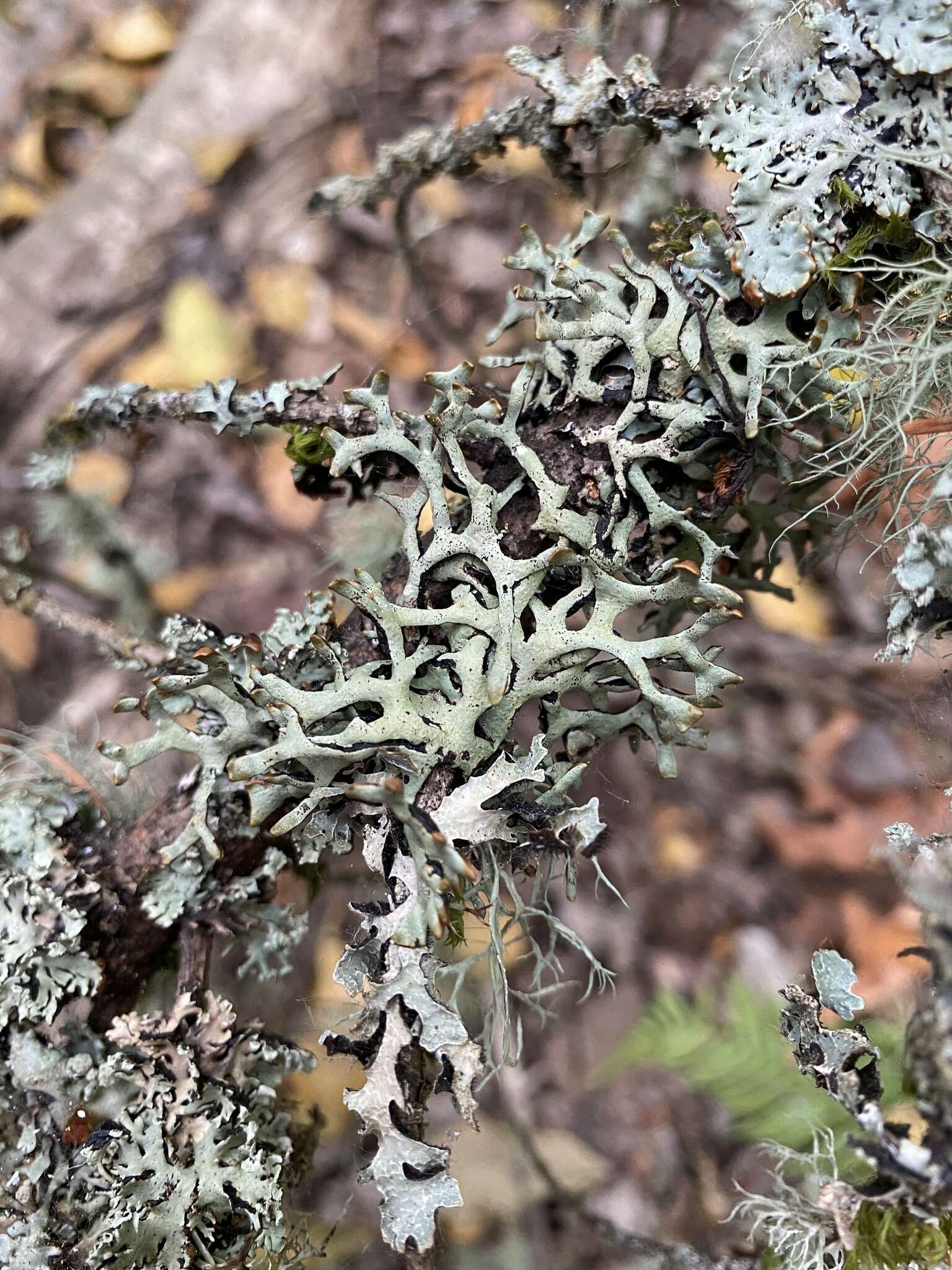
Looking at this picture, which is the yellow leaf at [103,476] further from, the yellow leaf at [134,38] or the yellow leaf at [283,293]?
the yellow leaf at [134,38]

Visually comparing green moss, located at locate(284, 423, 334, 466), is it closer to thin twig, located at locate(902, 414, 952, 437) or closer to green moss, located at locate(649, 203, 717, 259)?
green moss, located at locate(649, 203, 717, 259)

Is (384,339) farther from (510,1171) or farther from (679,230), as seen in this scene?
(510,1171)

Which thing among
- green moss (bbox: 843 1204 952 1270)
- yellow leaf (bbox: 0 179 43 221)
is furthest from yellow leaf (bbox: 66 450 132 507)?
green moss (bbox: 843 1204 952 1270)

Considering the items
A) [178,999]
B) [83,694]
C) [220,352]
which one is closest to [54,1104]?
[178,999]

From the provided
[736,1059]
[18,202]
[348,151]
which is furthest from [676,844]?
[18,202]

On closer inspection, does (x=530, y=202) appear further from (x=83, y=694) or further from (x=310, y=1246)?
(x=310, y=1246)
